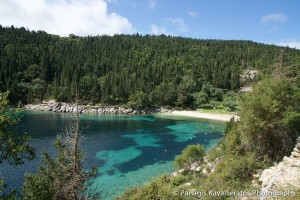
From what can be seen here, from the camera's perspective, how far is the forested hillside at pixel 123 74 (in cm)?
13338

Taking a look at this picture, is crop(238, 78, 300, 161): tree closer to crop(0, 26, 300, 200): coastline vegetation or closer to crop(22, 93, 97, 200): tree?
crop(0, 26, 300, 200): coastline vegetation

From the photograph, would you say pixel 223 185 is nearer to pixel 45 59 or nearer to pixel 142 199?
pixel 142 199

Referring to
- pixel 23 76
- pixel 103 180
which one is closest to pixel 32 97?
pixel 23 76

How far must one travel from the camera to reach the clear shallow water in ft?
140

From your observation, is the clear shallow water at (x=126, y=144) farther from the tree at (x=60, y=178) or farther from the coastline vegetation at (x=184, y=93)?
the coastline vegetation at (x=184, y=93)

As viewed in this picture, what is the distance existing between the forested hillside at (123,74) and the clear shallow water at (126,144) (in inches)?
942

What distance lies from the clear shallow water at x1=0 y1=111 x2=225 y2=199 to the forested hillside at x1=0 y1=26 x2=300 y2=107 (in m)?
23.9

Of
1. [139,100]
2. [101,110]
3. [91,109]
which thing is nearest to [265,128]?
[139,100]

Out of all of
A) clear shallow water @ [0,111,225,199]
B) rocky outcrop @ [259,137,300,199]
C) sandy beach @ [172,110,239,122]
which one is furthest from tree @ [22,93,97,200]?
sandy beach @ [172,110,239,122]

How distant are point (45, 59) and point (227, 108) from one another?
4568 inches

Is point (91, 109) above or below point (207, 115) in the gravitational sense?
above

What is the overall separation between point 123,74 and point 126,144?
309ft

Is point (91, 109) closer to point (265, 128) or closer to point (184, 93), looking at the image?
point (184, 93)

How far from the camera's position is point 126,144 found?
68188mm
